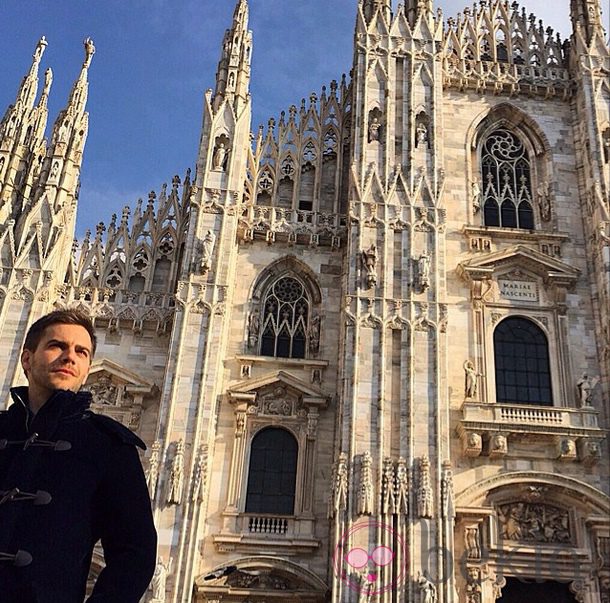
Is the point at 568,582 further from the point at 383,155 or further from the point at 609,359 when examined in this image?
the point at 383,155

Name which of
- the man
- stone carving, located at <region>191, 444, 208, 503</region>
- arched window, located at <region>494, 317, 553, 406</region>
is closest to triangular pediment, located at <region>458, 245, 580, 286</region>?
arched window, located at <region>494, 317, 553, 406</region>

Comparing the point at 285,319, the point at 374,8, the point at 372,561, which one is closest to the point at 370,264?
the point at 285,319

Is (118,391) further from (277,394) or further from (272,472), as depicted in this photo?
(272,472)

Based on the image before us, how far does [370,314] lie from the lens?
15516mm

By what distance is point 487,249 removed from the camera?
17.4 metres

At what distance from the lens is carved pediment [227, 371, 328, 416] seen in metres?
15.3

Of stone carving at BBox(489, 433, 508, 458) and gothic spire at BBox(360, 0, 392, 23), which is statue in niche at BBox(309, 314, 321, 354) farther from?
gothic spire at BBox(360, 0, 392, 23)

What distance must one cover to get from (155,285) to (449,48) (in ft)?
32.0

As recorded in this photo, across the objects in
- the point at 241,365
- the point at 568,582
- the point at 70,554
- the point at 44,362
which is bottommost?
the point at 70,554

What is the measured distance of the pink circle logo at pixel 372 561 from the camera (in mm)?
12992

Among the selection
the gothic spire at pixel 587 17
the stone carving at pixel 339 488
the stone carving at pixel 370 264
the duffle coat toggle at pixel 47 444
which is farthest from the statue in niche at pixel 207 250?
the duffle coat toggle at pixel 47 444

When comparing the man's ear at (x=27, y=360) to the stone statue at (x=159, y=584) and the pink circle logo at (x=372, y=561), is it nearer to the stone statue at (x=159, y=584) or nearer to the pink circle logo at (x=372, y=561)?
the stone statue at (x=159, y=584)

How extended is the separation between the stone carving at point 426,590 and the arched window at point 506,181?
845cm

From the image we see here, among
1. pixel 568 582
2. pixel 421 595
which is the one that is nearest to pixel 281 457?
pixel 421 595
